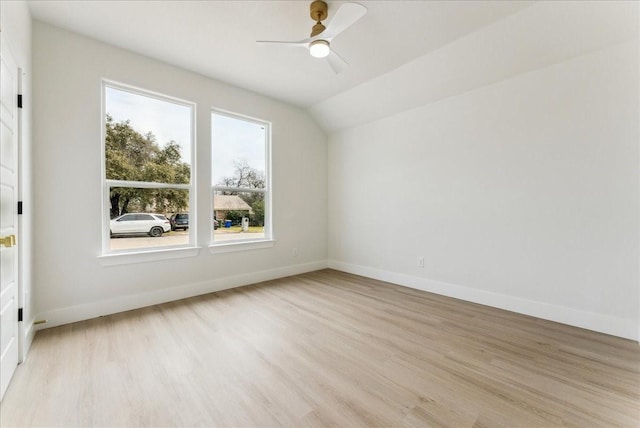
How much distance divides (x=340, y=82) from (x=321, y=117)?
1042mm

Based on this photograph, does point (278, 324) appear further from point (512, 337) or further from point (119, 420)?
point (512, 337)

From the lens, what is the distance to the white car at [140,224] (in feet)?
9.70

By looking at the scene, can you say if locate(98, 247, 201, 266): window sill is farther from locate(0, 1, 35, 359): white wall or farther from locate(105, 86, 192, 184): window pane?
locate(105, 86, 192, 184): window pane

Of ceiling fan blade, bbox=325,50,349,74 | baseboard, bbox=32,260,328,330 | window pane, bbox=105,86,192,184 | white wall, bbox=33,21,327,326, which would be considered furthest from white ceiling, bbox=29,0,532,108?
baseboard, bbox=32,260,328,330

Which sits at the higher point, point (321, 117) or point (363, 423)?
point (321, 117)

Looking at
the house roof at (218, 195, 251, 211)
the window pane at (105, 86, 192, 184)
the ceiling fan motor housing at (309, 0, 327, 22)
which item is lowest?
the house roof at (218, 195, 251, 211)

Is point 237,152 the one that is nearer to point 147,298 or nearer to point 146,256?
point 146,256

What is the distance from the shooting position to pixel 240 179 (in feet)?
13.1

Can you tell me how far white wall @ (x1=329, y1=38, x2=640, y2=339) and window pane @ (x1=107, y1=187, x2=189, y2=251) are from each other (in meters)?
2.81

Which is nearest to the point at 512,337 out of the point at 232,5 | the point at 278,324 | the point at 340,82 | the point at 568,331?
the point at 568,331

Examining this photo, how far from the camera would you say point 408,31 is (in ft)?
8.54

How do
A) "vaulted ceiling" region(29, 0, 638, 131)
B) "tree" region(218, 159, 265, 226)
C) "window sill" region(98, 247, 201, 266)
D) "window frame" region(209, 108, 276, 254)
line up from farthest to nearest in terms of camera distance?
1. "tree" region(218, 159, 265, 226)
2. "window frame" region(209, 108, 276, 254)
3. "window sill" region(98, 247, 201, 266)
4. "vaulted ceiling" region(29, 0, 638, 131)

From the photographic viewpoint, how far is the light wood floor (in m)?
1.48

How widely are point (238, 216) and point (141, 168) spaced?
1.33 metres
